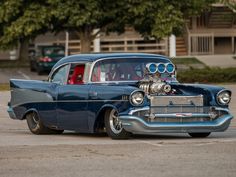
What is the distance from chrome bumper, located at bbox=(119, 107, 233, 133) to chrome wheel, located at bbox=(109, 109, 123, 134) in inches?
10.9

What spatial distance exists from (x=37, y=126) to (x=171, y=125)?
333 centimetres

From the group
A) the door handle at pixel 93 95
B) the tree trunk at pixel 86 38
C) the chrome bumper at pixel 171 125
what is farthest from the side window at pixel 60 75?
the tree trunk at pixel 86 38

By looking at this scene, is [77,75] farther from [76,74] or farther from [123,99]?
[123,99]

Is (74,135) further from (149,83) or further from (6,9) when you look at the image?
(6,9)

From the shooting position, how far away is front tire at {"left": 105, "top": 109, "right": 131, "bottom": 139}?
14.5 metres

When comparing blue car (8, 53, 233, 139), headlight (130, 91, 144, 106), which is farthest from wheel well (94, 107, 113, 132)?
headlight (130, 91, 144, 106)

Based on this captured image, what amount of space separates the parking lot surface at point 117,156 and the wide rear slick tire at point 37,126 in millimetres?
391

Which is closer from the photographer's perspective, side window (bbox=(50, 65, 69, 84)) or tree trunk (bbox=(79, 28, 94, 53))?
side window (bbox=(50, 65, 69, 84))

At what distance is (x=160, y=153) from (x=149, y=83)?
8.11 ft

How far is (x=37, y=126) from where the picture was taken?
16.6m

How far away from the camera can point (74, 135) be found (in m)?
16.4

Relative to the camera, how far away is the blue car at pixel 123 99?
14.2m

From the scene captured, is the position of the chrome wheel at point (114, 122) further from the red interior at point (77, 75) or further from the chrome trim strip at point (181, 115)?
the red interior at point (77, 75)

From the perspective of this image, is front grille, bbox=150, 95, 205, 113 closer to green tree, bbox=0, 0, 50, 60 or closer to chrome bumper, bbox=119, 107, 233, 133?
chrome bumper, bbox=119, 107, 233, 133
